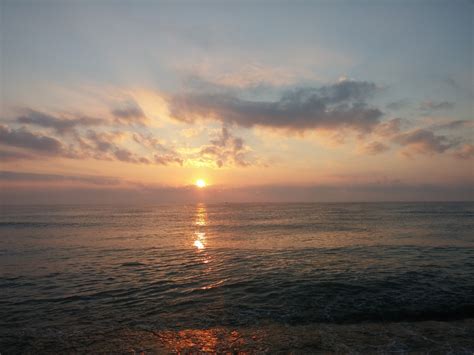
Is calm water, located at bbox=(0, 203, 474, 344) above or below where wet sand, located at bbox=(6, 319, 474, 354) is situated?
below

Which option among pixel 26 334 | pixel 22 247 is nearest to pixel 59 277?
pixel 26 334

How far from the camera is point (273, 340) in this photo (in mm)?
11266

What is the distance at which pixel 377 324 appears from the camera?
12867mm

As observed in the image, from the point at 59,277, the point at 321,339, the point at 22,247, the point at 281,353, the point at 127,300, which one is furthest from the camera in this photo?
the point at 22,247

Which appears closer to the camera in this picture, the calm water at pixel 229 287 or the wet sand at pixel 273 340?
the wet sand at pixel 273 340

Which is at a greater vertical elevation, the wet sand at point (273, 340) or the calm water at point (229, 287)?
the wet sand at point (273, 340)

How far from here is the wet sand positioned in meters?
10.5

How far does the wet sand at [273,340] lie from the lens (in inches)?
414

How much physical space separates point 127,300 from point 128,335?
478cm

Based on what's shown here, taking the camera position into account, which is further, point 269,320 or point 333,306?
point 333,306

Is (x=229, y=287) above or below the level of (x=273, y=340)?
below

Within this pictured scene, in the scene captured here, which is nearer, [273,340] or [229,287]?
[273,340]

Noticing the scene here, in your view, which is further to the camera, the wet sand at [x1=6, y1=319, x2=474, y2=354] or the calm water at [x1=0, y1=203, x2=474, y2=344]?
the calm water at [x1=0, y1=203, x2=474, y2=344]

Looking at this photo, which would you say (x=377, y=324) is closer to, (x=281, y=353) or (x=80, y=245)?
(x=281, y=353)
